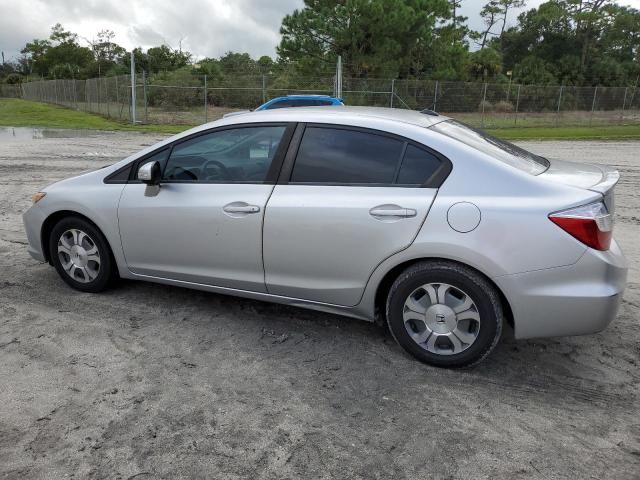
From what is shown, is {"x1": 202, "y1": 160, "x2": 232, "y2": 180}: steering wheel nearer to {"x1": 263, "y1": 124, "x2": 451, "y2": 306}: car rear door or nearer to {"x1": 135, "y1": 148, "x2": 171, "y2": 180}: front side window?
{"x1": 135, "y1": 148, "x2": 171, "y2": 180}: front side window

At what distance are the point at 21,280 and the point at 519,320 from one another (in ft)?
13.7

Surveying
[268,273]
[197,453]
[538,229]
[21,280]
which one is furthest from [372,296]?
[21,280]

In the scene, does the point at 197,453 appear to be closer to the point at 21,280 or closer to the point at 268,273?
the point at 268,273

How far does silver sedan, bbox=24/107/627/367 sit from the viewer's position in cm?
318

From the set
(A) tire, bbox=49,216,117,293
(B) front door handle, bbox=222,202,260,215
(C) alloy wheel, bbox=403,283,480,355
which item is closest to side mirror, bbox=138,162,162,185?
(B) front door handle, bbox=222,202,260,215

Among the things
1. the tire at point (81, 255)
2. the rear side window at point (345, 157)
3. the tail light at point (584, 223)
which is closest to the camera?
the tail light at point (584, 223)

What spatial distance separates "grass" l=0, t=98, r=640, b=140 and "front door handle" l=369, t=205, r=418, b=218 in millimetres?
19764

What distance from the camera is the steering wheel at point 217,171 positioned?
13.3 ft

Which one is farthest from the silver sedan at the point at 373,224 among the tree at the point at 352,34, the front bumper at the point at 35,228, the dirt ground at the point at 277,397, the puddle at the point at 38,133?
the tree at the point at 352,34

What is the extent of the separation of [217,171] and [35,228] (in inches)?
71.3

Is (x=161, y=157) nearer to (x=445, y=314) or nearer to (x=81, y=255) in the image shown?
(x=81, y=255)

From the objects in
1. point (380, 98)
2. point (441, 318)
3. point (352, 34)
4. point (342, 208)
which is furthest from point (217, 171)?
point (352, 34)

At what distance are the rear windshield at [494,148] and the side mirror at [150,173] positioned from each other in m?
2.00

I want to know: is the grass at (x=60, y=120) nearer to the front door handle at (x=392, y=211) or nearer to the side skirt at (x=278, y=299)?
the side skirt at (x=278, y=299)
